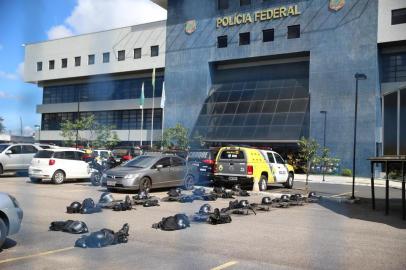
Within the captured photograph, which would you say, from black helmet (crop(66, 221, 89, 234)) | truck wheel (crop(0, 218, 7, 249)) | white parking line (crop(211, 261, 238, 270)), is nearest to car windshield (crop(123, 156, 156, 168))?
black helmet (crop(66, 221, 89, 234))

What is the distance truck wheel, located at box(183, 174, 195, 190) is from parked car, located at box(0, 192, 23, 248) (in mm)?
9424

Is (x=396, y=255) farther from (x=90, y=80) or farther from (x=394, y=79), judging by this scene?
(x=394, y=79)

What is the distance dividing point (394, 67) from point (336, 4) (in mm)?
5228

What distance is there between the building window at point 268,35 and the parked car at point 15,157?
18759 millimetres

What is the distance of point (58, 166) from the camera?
15.5 m

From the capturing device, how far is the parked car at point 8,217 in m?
5.21

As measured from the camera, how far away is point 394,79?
29.4m

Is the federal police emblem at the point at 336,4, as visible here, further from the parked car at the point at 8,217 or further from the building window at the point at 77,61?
the building window at the point at 77,61

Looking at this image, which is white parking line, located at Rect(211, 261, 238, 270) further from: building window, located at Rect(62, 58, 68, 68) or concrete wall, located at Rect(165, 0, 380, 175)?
concrete wall, located at Rect(165, 0, 380, 175)

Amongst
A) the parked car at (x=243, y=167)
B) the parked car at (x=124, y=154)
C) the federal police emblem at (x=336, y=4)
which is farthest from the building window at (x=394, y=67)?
the parked car at (x=243, y=167)

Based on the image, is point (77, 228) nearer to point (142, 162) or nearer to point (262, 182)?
point (142, 162)

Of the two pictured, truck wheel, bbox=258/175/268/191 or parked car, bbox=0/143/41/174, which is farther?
parked car, bbox=0/143/41/174

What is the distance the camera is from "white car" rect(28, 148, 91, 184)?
1526 centimetres

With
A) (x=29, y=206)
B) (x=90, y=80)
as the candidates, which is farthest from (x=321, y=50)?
(x=90, y=80)
